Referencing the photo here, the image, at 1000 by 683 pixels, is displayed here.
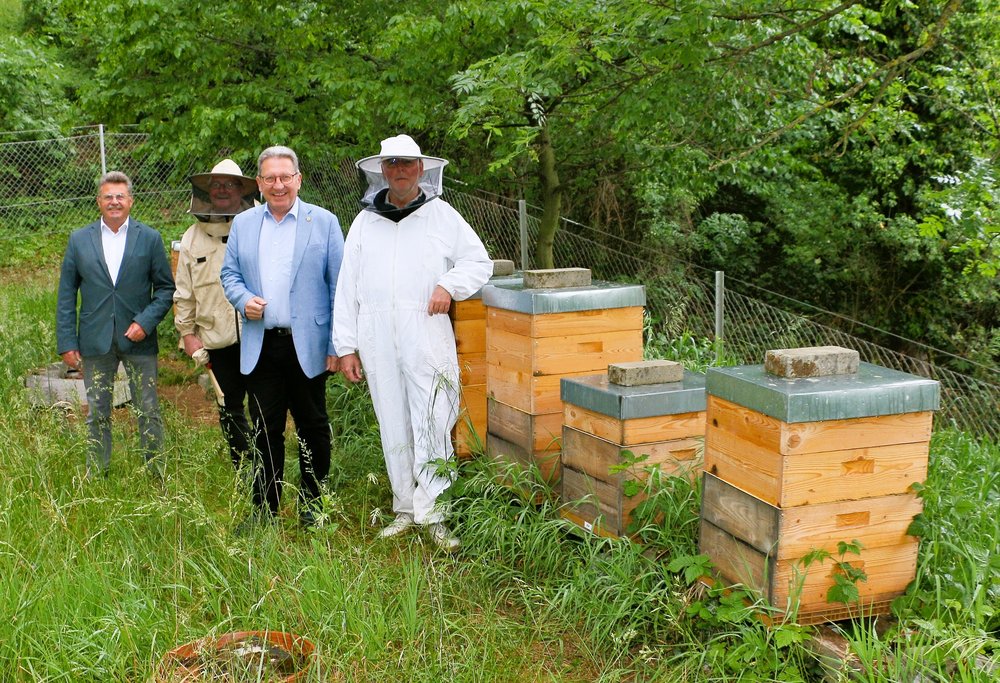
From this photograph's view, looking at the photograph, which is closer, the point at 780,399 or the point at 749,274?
the point at 780,399

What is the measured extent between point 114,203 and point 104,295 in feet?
1.72

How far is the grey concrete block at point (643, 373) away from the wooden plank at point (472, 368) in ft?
3.88

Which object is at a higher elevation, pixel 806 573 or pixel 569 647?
pixel 806 573

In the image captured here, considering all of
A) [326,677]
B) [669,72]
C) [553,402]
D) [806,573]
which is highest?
[669,72]

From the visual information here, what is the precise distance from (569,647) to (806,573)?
981mm

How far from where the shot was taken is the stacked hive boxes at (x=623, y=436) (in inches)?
149

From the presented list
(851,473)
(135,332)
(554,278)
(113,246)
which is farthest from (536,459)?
(113,246)

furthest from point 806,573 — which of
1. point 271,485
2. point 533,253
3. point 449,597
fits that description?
point 533,253

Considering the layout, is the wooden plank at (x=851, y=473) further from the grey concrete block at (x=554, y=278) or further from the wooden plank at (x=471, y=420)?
the wooden plank at (x=471, y=420)

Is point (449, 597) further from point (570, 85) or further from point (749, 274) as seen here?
point (749, 274)

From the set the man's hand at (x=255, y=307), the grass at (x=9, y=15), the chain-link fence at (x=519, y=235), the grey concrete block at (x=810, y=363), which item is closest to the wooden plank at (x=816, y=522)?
the grey concrete block at (x=810, y=363)

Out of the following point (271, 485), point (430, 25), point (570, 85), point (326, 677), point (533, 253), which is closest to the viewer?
point (326, 677)

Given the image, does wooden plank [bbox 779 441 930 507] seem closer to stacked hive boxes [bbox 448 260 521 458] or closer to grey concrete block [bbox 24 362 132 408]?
stacked hive boxes [bbox 448 260 521 458]

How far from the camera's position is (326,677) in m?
2.89
